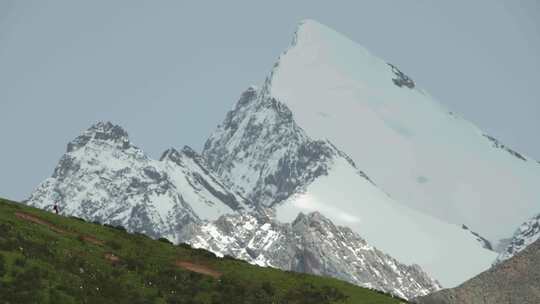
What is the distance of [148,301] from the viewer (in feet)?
254

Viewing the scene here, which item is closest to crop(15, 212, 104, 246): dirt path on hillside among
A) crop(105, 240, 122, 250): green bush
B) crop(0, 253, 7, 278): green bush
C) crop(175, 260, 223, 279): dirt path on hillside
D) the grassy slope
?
the grassy slope

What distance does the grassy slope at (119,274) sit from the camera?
74.0 m

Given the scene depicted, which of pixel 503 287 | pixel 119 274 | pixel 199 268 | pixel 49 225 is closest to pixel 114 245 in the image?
pixel 49 225

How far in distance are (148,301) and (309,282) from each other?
48.7 ft

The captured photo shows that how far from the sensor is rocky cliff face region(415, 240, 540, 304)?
10056 cm

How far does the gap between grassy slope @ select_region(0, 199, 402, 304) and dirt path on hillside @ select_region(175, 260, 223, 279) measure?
53cm

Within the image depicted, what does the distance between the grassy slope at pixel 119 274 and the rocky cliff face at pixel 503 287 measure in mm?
12540

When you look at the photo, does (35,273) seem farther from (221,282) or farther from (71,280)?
(221,282)

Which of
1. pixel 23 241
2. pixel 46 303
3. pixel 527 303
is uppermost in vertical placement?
pixel 527 303

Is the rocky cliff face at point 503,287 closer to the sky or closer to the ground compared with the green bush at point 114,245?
closer to the sky

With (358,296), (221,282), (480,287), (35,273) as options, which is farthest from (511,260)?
(35,273)

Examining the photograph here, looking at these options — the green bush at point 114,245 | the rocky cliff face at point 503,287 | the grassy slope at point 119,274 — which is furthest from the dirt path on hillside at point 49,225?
the rocky cliff face at point 503,287

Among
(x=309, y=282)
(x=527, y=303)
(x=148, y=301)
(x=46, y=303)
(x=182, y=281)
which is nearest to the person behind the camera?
(x=46, y=303)

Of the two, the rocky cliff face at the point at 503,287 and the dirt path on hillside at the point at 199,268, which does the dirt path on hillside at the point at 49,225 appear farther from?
the rocky cliff face at the point at 503,287
